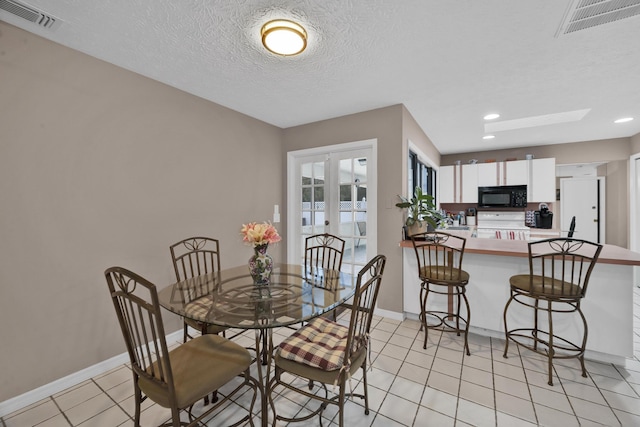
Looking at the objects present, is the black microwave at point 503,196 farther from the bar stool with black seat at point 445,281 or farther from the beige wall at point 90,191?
the beige wall at point 90,191

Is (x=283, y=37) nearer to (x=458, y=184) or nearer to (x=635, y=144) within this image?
(x=458, y=184)

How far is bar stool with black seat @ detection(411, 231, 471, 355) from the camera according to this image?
2377 millimetres

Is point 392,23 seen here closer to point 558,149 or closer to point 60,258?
point 60,258

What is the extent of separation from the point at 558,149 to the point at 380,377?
5459mm

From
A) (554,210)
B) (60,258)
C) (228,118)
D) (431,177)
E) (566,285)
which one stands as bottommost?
(566,285)

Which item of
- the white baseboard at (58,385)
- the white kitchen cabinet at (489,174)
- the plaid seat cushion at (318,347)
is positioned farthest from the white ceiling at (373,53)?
the white baseboard at (58,385)

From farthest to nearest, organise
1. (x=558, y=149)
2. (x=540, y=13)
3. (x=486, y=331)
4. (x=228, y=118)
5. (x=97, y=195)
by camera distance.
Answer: (x=558, y=149) → (x=228, y=118) → (x=486, y=331) → (x=97, y=195) → (x=540, y=13)

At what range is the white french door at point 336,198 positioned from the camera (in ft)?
10.9

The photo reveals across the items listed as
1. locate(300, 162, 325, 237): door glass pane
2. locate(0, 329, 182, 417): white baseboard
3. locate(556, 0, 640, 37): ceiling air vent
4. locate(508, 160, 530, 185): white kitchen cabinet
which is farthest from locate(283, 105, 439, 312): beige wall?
locate(508, 160, 530, 185): white kitchen cabinet

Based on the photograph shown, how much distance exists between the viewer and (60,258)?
1.96 meters

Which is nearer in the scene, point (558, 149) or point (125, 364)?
point (125, 364)

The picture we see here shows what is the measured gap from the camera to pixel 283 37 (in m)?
1.78

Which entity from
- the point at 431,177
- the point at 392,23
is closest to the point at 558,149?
the point at 431,177

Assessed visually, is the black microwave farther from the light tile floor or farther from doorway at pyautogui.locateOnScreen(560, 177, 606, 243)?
the light tile floor
